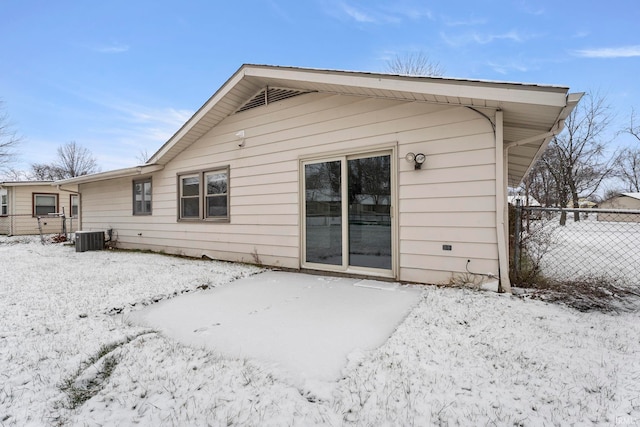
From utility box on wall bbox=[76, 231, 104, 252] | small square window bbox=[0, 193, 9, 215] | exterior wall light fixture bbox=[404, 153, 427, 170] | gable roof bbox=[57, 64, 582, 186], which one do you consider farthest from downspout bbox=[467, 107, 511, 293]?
small square window bbox=[0, 193, 9, 215]

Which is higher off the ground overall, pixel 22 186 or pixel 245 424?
pixel 22 186

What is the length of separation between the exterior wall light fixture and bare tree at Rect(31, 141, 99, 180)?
3592cm

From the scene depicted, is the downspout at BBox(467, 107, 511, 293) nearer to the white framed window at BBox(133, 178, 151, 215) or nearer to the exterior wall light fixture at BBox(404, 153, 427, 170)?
the exterior wall light fixture at BBox(404, 153, 427, 170)

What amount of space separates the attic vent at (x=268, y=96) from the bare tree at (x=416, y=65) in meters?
10.4

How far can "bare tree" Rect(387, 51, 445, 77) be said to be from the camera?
14141mm

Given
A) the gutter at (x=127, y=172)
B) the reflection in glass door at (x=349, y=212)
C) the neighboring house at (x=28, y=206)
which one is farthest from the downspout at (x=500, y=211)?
the neighboring house at (x=28, y=206)

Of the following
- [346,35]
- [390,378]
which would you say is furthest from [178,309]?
[346,35]

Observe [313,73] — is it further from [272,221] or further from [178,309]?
[178,309]

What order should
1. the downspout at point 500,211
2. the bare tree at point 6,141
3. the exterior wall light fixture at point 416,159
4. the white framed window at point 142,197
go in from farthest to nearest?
the bare tree at point 6,141
the white framed window at point 142,197
the exterior wall light fixture at point 416,159
the downspout at point 500,211

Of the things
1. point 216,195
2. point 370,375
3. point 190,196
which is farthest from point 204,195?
point 370,375

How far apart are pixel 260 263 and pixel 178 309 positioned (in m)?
→ 2.61

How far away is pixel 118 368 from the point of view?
2115 mm

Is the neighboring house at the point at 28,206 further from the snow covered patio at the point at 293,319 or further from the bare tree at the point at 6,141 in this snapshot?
the snow covered patio at the point at 293,319

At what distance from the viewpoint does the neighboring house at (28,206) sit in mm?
14227
